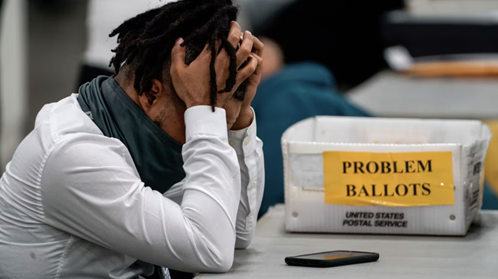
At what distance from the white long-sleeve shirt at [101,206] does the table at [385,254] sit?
3.7 inches

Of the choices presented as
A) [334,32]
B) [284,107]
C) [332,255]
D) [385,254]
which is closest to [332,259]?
[332,255]

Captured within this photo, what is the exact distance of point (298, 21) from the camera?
5.20 metres

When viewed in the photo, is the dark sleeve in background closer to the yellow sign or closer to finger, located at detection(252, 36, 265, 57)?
Result: the yellow sign

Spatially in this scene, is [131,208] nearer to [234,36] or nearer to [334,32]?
[234,36]

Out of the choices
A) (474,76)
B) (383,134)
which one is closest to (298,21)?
(474,76)

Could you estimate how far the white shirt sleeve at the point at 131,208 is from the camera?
1.06m

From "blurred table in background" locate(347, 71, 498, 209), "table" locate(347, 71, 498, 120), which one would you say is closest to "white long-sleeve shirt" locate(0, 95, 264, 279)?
"blurred table in background" locate(347, 71, 498, 209)

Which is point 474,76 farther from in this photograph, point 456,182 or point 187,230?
point 187,230

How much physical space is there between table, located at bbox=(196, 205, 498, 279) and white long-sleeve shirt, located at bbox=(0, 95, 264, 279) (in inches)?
3.7

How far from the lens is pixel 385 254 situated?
4.13ft

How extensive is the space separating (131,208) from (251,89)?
1.13ft

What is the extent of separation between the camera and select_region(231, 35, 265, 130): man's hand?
125cm

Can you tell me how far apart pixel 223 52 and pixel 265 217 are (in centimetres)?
54

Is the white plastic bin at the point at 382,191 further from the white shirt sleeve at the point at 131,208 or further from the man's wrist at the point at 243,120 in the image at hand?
the white shirt sleeve at the point at 131,208
